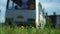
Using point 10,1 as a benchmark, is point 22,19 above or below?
below

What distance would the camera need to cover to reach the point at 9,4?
11992 millimetres

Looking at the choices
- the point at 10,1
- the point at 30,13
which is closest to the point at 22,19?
the point at 30,13

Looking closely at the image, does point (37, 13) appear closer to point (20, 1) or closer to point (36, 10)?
point (36, 10)

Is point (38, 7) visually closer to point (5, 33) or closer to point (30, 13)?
point (30, 13)

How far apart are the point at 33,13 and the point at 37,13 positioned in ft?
0.78

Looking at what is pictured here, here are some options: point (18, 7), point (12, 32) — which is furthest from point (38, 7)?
point (12, 32)

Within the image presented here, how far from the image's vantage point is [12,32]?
12.1 feet

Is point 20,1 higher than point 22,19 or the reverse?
higher

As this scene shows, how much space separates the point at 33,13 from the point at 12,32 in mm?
8195

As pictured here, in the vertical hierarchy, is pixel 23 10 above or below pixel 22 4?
below

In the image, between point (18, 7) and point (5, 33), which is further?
point (18, 7)

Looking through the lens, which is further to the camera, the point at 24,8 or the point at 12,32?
the point at 24,8

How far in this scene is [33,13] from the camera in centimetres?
1186

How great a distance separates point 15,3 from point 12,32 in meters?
8.03
